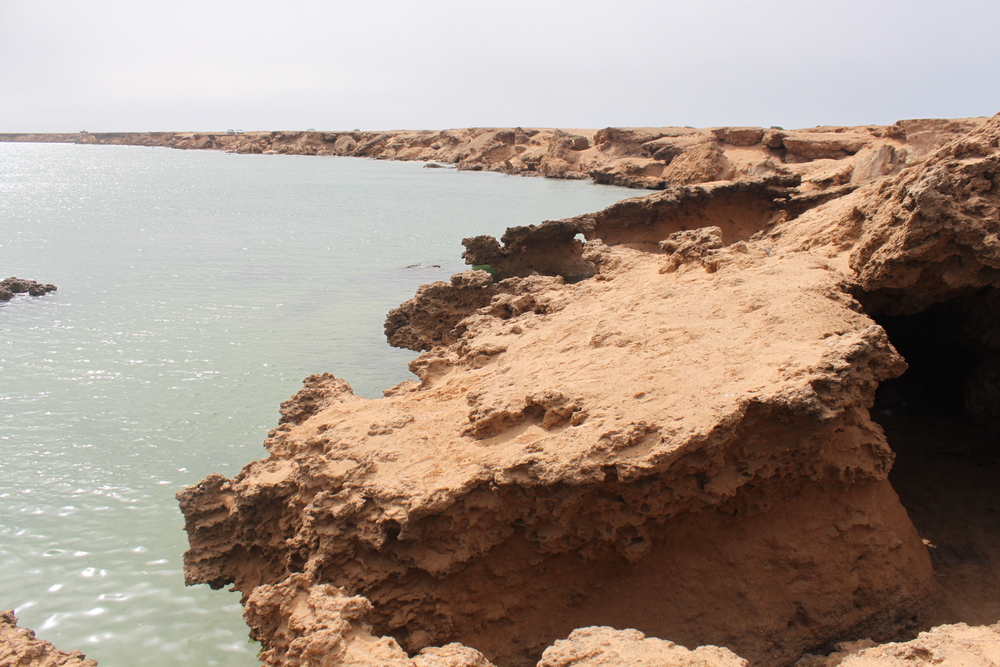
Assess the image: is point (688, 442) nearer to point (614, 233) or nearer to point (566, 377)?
point (566, 377)

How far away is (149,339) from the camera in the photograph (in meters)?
8.35

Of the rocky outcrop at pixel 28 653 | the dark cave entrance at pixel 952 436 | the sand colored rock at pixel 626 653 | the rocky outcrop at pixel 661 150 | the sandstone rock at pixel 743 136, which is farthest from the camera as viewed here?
the sandstone rock at pixel 743 136

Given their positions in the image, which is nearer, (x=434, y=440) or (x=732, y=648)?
(x=732, y=648)

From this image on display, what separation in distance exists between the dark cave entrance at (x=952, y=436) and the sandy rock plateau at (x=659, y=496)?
0.08ft

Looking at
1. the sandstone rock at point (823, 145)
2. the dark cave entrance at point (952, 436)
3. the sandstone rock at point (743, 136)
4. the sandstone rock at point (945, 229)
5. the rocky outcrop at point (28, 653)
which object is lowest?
the rocky outcrop at point (28, 653)

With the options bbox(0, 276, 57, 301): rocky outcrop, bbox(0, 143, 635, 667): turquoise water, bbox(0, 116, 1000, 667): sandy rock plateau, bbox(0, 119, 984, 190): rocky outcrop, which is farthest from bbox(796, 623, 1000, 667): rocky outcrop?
bbox(0, 276, 57, 301): rocky outcrop

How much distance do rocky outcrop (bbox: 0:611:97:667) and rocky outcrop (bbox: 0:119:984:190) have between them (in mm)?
9224

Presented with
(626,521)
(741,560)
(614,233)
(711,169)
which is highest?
(711,169)

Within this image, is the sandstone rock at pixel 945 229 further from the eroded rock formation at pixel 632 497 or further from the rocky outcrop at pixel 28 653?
the rocky outcrop at pixel 28 653

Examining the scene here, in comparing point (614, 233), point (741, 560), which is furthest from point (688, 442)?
point (614, 233)

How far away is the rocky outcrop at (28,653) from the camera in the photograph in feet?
8.65

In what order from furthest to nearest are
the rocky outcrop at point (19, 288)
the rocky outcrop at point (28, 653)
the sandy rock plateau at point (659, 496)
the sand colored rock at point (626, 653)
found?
the rocky outcrop at point (19, 288) → the sandy rock plateau at point (659, 496) → the rocky outcrop at point (28, 653) → the sand colored rock at point (626, 653)

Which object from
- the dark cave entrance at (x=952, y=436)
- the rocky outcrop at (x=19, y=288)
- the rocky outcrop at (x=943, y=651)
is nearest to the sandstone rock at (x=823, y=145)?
the dark cave entrance at (x=952, y=436)

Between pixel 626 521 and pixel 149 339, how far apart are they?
7481mm
